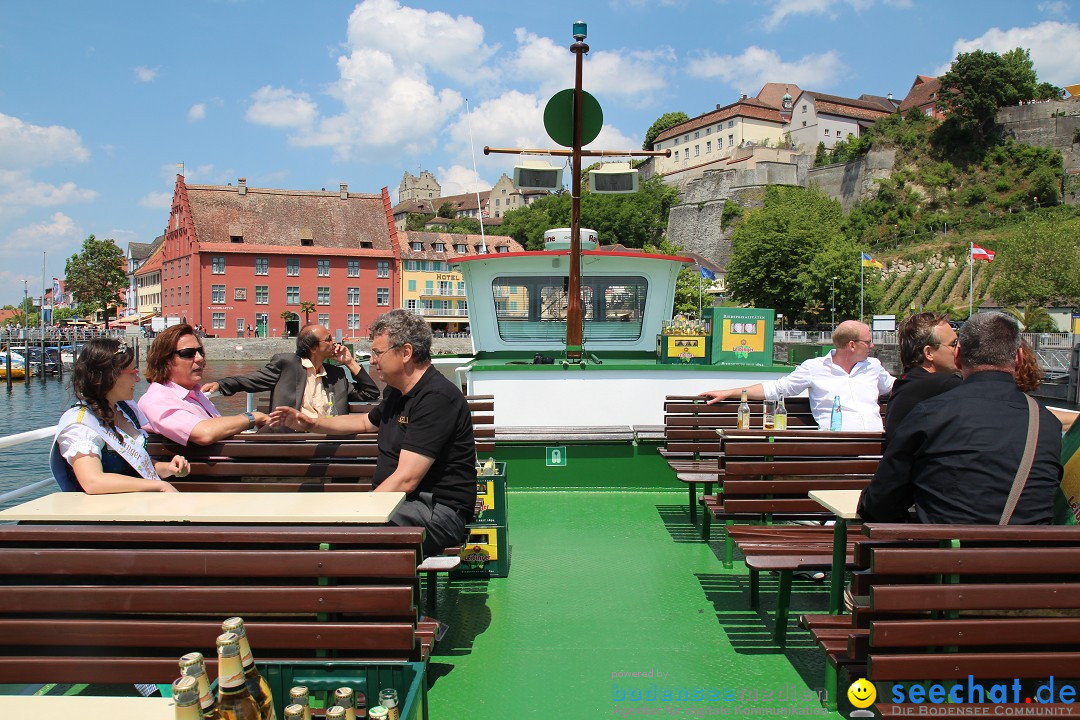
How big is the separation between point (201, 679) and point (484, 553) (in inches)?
122

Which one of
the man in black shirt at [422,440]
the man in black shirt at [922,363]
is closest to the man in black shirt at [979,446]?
the man in black shirt at [922,363]

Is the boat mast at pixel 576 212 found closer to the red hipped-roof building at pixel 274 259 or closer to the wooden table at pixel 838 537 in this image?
the wooden table at pixel 838 537

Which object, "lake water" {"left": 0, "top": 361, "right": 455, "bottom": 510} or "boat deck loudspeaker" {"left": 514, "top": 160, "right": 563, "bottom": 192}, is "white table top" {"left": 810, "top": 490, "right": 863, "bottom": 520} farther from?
"lake water" {"left": 0, "top": 361, "right": 455, "bottom": 510}

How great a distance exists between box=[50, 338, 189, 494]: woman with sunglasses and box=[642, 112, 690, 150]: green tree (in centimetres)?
12062

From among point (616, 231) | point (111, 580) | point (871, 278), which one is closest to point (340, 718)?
point (111, 580)

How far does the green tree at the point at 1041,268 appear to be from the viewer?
47.5 meters

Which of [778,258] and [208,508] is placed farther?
[778,258]

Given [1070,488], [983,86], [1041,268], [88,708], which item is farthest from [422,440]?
[983,86]

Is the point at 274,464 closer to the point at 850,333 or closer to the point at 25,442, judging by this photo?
the point at 25,442

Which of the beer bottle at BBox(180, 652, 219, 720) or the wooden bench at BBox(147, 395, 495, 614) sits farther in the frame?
the wooden bench at BBox(147, 395, 495, 614)

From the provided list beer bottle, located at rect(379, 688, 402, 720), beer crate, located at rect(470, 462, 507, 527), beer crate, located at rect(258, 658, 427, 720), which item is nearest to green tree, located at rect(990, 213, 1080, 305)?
beer crate, located at rect(470, 462, 507, 527)

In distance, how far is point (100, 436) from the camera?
3133 millimetres

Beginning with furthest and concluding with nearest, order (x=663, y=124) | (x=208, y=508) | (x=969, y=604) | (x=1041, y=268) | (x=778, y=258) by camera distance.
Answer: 1. (x=663, y=124)
2. (x=778, y=258)
3. (x=1041, y=268)
4. (x=208, y=508)
5. (x=969, y=604)

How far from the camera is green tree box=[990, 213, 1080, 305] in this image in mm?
47500
